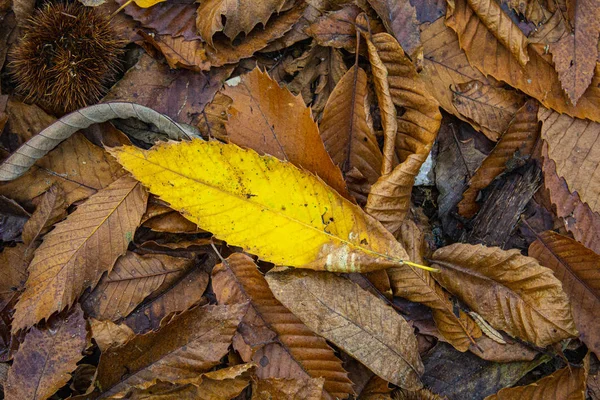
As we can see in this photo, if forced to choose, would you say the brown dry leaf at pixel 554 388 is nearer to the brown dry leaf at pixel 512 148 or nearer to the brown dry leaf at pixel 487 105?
the brown dry leaf at pixel 512 148

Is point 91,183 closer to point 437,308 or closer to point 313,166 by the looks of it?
point 313,166

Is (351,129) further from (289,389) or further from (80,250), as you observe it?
(80,250)

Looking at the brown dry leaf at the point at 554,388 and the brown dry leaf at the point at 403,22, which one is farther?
the brown dry leaf at the point at 403,22

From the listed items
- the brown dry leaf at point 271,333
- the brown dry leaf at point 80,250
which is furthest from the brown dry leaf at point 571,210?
the brown dry leaf at point 80,250

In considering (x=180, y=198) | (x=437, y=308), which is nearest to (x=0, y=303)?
(x=180, y=198)

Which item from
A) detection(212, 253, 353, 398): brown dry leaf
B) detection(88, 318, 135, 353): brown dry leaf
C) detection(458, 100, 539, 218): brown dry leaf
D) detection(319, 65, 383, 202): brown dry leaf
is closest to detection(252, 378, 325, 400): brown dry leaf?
detection(212, 253, 353, 398): brown dry leaf
